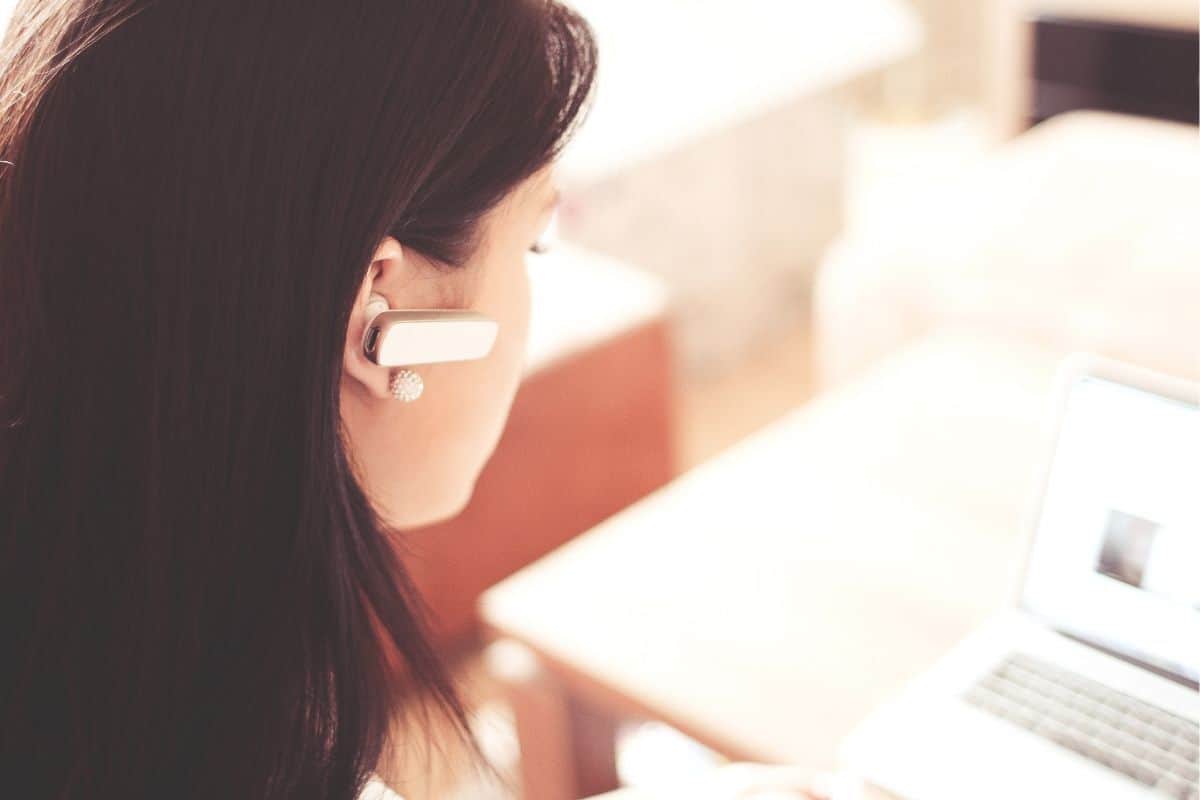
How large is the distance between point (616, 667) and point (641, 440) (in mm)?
984

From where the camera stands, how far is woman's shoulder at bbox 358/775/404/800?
750 mm

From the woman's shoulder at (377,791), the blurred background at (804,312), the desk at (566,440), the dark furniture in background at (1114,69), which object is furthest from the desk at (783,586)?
the dark furniture in background at (1114,69)

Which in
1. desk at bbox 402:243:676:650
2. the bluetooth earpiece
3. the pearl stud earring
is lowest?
desk at bbox 402:243:676:650

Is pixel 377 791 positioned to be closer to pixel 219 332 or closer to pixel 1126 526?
pixel 219 332

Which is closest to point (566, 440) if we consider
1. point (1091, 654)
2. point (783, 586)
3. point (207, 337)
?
point (783, 586)

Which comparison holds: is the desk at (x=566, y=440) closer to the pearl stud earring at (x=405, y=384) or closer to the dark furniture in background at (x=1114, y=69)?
the pearl stud earring at (x=405, y=384)

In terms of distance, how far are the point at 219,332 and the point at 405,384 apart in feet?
0.49

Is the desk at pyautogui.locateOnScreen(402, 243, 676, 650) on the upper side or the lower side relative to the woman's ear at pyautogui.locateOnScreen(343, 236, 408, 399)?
lower

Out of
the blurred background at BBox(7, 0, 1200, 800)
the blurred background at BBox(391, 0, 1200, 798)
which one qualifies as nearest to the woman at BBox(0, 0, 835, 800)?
the blurred background at BBox(7, 0, 1200, 800)

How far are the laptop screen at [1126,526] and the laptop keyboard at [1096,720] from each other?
0.12 feet

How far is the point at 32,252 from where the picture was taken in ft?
1.98

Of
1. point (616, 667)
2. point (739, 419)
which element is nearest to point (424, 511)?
point (616, 667)

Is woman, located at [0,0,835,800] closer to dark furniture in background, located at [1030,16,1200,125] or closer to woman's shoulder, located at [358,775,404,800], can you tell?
woman's shoulder, located at [358,775,404,800]

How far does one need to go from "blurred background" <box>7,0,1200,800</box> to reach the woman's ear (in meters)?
0.26
